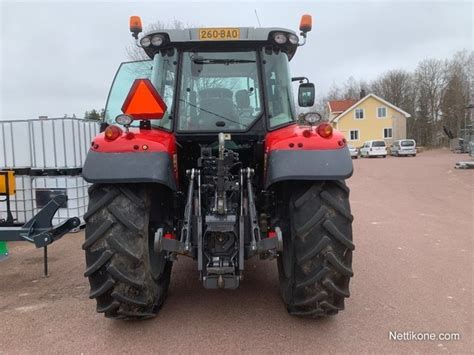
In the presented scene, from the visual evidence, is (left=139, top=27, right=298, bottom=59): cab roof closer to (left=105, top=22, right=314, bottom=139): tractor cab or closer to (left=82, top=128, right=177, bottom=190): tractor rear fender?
(left=105, top=22, right=314, bottom=139): tractor cab

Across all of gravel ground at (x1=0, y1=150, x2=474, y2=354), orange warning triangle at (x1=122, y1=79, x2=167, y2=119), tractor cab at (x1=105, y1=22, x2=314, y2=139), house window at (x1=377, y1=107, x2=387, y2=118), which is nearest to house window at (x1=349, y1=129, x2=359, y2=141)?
house window at (x1=377, y1=107, x2=387, y2=118)

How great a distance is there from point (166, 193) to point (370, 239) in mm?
4228

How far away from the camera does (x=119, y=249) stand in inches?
132

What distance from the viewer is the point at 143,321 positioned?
376cm

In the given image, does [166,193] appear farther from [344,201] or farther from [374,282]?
[374,282]

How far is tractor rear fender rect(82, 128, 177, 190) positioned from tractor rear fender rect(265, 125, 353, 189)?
0.85 metres

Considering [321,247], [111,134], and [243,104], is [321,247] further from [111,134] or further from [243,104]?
[111,134]

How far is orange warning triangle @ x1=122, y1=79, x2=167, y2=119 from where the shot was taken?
11.1 feet

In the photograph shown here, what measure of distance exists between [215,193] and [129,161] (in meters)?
0.74

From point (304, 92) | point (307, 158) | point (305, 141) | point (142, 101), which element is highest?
point (304, 92)

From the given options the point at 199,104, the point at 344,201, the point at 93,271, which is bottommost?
the point at 93,271

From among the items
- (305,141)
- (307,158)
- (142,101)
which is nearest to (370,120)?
(305,141)

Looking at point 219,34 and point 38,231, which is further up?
point 219,34

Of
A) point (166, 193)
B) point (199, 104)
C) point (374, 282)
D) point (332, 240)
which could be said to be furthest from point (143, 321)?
point (374, 282)
